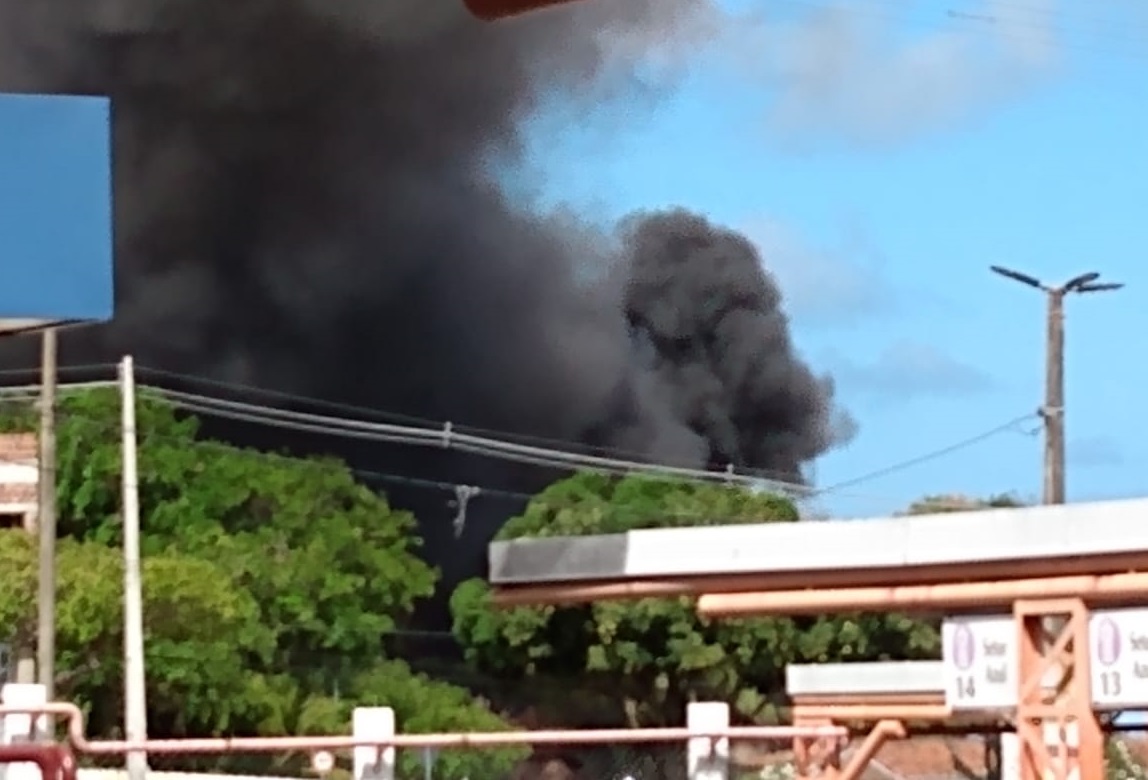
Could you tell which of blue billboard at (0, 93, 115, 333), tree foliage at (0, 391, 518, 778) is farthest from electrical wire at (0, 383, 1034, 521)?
blue billboard at (0, 93, 115, 333)

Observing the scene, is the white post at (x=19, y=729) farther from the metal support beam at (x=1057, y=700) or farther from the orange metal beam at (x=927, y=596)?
the metal support beam at (x=1057, y=700)

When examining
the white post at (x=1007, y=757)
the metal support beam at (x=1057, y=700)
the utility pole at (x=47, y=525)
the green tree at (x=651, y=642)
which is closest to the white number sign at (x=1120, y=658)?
the metal support beam at (x=1057, y=700)

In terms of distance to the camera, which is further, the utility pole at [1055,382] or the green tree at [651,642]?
the green tree at [651,642]

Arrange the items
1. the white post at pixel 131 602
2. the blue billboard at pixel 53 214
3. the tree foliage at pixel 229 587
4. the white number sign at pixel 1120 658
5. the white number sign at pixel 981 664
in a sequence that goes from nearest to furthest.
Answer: the blue billboard at pixel 53 214 → the white number sign at pixel 1120 658 → the white number sign at pixel 981 664 → the white post at pixel 131 602 → the tree foliage at pixel 229 587

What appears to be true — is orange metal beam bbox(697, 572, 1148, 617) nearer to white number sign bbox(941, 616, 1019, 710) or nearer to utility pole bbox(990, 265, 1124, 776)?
white number sign bbox(941, 616, 1019, 710)

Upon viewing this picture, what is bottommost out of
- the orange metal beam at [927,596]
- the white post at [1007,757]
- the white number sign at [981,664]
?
the white post at [1007,757]

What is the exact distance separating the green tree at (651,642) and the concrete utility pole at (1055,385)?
362 inches

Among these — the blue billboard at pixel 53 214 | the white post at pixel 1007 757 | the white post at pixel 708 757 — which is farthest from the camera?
the white post at pixel 1007 757

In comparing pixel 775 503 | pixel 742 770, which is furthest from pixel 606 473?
pixel 742 770

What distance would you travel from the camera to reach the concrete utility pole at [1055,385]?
32.2m

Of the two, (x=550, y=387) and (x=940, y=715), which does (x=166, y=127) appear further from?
(x=940, y=715)

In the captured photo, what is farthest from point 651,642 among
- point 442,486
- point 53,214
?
point 53,214

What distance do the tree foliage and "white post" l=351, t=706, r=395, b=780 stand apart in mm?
21411

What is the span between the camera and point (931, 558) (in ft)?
45.4
